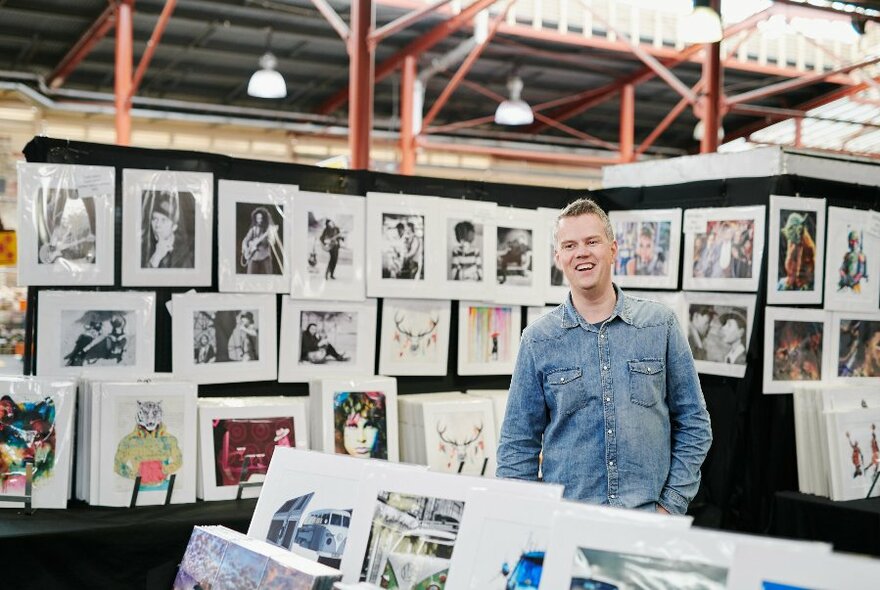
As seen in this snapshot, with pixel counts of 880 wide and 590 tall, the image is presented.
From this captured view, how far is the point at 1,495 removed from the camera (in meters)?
3.02

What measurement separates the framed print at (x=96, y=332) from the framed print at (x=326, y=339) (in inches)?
21.1

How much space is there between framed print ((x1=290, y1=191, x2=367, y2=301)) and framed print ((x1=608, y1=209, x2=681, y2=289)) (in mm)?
1375

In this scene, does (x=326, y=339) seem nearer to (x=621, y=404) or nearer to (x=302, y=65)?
(x=621, y=404)

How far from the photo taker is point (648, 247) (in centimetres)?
442

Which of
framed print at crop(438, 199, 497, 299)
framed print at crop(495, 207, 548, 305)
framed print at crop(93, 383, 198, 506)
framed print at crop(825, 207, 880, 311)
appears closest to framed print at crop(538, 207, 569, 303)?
framed print at crop(495, 207, 548, 305)

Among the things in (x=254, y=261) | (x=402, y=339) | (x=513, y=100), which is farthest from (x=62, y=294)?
(x=513, y=100)

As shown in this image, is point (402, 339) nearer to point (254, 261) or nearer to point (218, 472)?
point (254, 261)

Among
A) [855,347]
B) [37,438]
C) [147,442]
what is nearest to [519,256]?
[855,347]

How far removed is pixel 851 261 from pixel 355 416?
2.40 metres

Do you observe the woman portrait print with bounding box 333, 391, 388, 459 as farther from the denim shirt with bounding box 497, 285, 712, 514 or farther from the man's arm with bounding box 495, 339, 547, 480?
the denim shirt with bounding box 497, 285, 712, 514

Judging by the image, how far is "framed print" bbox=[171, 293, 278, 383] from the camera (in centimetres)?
345

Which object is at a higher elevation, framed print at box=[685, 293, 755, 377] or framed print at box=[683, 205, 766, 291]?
framed print at box=[683, 205, 766, 291]

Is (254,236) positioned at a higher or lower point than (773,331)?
higher

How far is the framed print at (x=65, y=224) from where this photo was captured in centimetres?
321
